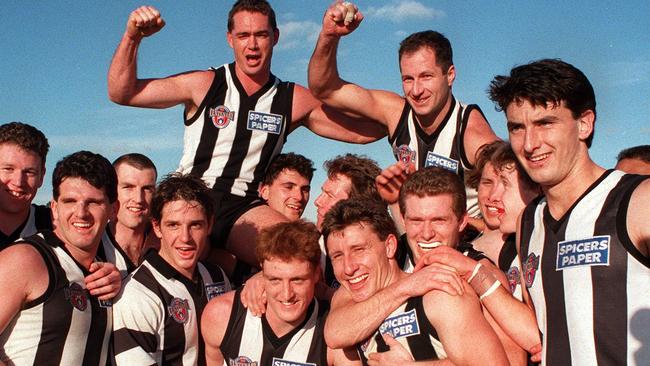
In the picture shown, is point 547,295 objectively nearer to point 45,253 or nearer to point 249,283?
point 249,283

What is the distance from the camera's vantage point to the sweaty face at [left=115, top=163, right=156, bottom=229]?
810 centimetres

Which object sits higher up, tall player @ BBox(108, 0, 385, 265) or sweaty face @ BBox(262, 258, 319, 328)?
tall player @ BBox(108, 0, 385, 265)

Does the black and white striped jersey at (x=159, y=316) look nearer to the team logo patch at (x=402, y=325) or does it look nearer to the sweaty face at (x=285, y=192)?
the sweaty face at (x=285, y=192)

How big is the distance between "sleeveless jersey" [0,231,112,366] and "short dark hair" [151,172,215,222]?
4.25ft

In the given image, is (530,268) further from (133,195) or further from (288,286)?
(133,195)

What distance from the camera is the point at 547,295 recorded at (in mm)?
4934

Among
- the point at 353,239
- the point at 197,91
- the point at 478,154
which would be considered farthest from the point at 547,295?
the point at 197,91

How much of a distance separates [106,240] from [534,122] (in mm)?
4036

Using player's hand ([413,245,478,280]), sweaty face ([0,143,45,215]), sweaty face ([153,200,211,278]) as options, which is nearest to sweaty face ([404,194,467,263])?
player's hand ([413,245,478,280])

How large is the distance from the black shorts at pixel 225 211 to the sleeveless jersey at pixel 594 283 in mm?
3935

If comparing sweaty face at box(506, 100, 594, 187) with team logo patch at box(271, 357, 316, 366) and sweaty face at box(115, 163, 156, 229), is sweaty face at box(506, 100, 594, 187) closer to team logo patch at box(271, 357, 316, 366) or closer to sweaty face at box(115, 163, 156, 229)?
team logo patch at box(271, 357, 316, 366)

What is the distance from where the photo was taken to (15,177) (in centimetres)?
755

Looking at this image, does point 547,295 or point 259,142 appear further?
point 259,142

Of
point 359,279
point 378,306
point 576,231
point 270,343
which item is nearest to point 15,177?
point 270,343
